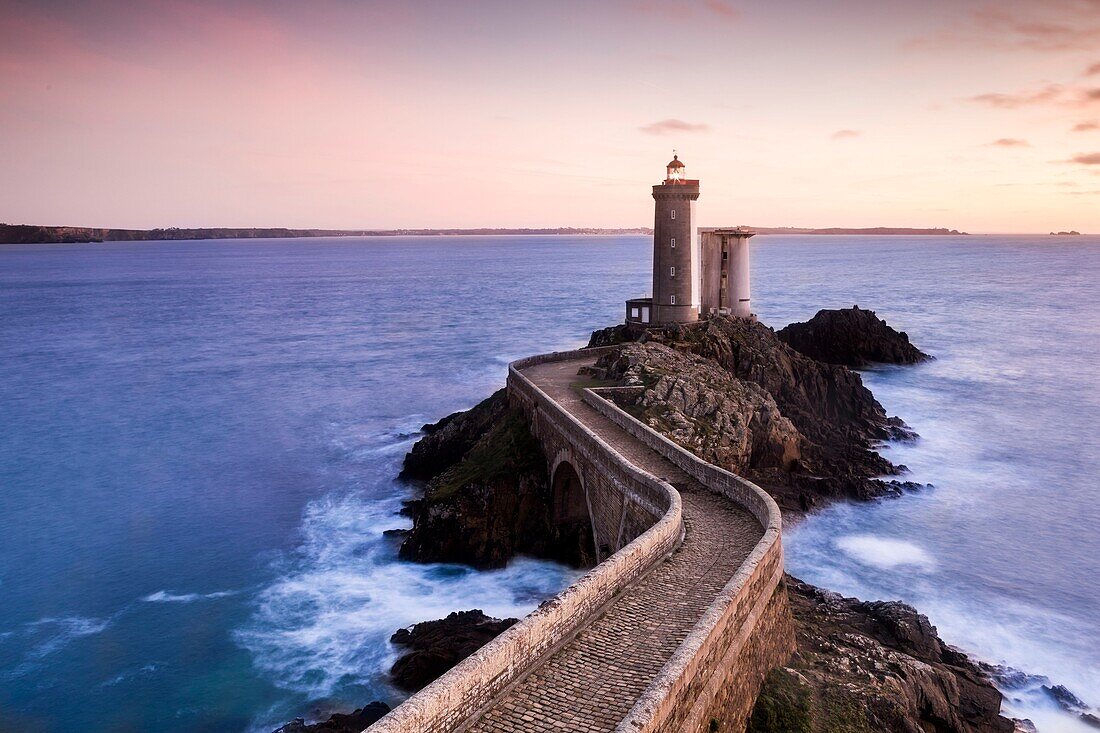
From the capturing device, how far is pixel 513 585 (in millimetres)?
23391

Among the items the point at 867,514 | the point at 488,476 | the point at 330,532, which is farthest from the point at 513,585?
the point at 867,514

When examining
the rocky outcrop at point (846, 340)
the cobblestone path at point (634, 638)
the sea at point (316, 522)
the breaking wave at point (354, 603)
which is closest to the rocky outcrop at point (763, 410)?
the sea at point (316, 522)

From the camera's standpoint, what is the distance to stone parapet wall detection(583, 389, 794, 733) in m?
10.2

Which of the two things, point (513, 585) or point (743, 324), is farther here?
point (743, 324)

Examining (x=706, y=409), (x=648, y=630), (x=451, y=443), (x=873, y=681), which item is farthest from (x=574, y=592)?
(x=451, y=443)

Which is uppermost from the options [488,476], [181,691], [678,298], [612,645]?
[678,298]

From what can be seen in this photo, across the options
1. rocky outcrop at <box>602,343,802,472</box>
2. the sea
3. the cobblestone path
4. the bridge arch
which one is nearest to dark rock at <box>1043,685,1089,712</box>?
the sea

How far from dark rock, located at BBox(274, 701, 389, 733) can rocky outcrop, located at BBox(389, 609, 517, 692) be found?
1.40m

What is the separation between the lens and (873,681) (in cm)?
1466

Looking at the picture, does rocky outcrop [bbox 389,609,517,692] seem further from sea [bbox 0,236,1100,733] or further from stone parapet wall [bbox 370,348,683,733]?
stone parapet wall [bbox 370,348,683,733]

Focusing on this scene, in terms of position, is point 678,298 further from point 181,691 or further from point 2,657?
point 2,657

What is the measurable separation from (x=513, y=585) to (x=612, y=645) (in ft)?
39.1

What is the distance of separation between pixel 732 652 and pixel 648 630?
140 centimetres

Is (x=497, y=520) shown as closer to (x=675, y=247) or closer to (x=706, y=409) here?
(x=706, y=409)
